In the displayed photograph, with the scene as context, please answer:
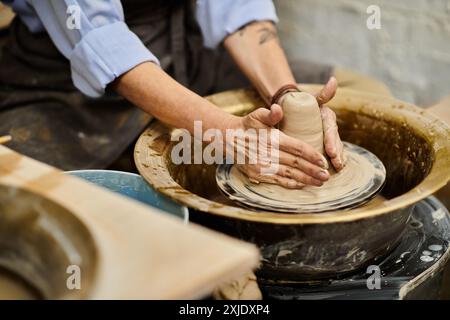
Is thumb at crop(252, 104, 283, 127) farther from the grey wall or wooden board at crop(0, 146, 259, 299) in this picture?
the grey wall

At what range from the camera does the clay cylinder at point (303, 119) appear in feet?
4.93

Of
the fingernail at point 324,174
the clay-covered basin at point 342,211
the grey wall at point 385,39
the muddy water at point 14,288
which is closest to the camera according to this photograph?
the muddy water at point 14,288

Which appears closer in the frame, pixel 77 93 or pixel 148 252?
pixel 148 252

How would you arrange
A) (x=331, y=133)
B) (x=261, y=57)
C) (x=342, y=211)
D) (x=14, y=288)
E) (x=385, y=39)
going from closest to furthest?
(x=14, y=288) < (x=342, y=211) < (x=331, y=133) < (x=261, y=57) < (x=385, y=39)

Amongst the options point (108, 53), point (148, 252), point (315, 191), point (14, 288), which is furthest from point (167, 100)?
point (148, 252)

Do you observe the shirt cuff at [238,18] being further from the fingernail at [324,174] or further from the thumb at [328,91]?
the fingernail at [324,174]

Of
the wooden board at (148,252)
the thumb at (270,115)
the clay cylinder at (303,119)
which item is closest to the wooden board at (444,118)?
the clay cylinder at (303,119)

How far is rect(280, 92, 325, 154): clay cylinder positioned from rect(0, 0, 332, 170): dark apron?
0.51 metres

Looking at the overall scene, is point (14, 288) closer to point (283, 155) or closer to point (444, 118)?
point (283, 155)

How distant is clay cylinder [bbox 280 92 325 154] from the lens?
150cm

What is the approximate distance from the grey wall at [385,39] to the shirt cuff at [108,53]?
1.37 m

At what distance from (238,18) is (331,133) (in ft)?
1.96

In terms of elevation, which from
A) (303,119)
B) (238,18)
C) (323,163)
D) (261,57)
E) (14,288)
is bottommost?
(14,288)

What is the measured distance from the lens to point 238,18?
1.96 metres
